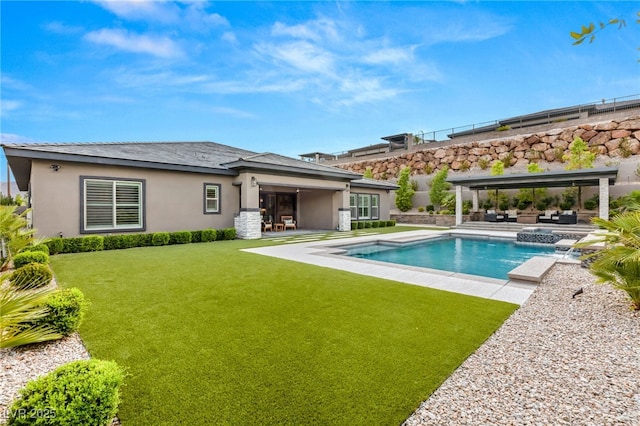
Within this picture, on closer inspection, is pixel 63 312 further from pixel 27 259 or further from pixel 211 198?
pixel 211 198

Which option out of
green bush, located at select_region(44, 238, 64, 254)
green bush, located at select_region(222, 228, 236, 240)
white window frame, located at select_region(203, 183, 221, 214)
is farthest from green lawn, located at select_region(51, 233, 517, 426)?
white window frame, located at select_region(203, 183, 221, 214)

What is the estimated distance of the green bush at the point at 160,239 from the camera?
11648 mm

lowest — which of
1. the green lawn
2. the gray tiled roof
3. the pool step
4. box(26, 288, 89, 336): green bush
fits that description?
the green lawn

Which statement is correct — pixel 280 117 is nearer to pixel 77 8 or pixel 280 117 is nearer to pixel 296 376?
pixel 77 8

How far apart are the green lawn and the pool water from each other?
3.84 m

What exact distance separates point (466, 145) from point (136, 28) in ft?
87.3

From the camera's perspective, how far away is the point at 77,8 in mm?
11062

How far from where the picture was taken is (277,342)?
11.5 feet

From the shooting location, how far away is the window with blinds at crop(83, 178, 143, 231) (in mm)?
11195

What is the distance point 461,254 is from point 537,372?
917 centimetres

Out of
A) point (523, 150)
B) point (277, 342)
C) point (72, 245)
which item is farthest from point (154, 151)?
point (523, 150)

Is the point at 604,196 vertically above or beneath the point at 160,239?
above

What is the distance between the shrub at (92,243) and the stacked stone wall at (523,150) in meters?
27.1

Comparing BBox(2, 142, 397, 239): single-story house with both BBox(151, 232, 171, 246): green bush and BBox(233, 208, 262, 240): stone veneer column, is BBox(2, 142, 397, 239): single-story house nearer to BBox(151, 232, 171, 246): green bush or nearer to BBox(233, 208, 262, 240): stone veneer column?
BBox(233, 208, 262, 240): stone veneer column
